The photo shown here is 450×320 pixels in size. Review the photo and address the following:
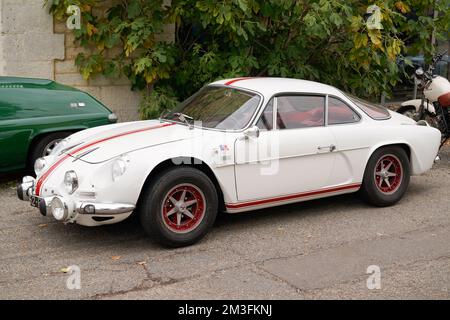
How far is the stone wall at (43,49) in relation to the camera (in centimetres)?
916

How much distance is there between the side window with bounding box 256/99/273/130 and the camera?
5.97m

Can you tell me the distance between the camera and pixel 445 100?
8.89 m

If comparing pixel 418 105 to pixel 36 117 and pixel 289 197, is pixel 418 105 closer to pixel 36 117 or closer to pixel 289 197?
pixel 289 197

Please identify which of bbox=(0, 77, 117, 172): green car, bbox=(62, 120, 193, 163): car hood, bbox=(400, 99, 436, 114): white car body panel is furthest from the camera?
bbox=(400, 99, 436, 114): white car body panel

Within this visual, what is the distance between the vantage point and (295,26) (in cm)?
914

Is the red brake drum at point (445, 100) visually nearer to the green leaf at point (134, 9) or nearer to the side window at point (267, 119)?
the side window at point (267, 119)

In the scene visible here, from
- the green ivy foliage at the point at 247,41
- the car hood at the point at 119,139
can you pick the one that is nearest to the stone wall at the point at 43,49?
the green ivy foliage at the point at 247,41

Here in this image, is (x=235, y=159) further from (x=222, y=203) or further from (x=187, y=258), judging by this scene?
(x=187, y=258)

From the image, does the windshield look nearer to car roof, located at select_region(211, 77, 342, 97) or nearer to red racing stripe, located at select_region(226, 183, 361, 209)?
car roof, located at select_region(211, 77, 342, 97)

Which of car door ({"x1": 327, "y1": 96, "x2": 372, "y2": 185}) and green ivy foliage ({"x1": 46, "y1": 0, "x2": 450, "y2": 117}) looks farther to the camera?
green ivy foliage ({"x1": 46, "y1": 0, "x2": 450, "y2": 117})

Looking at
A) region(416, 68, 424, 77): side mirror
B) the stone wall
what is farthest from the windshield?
region(416, 68, 424, 77): side mirror

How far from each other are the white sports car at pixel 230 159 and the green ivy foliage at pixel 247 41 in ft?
6.67

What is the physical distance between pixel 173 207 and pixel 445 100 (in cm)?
513
